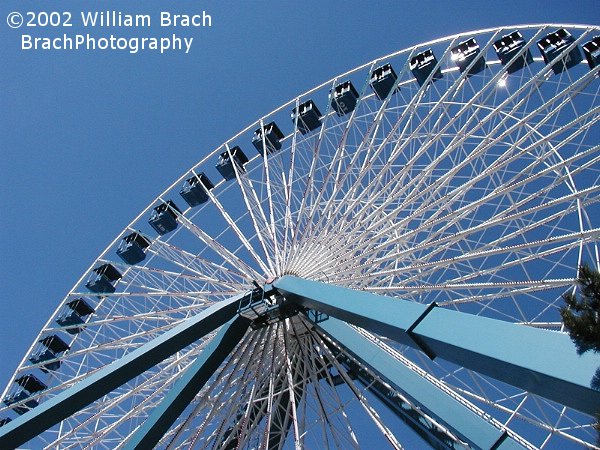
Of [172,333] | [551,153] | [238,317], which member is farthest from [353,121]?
[172,333]

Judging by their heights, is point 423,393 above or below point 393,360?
below

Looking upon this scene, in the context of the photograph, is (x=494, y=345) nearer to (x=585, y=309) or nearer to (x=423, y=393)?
(x=585, y=309)

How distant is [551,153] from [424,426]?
709 centimetres

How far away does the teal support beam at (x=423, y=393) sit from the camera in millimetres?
11367

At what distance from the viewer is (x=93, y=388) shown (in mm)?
13984

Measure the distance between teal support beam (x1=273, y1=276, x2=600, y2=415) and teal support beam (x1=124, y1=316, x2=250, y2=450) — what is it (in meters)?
4.01

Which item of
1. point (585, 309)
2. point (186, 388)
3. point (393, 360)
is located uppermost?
point (585, 309)

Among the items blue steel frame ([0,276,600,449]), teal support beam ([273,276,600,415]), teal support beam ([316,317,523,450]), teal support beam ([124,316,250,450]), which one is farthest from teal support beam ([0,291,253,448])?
teal support beam ([273,276,600,415])

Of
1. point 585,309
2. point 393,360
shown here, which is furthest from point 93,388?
point 585,309

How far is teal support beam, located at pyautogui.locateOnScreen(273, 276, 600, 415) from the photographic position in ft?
22.4

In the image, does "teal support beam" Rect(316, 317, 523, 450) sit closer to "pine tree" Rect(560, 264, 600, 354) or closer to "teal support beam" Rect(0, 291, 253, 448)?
"teal support beam" Rect(0, 291, 253, 448)

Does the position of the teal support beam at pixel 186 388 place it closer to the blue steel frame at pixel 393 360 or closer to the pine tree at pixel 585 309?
the blue steel frame at pixel 393 360

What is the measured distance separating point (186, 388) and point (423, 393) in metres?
4.84

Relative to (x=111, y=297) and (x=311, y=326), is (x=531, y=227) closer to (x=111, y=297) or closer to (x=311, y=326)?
(x=311, y=326)
